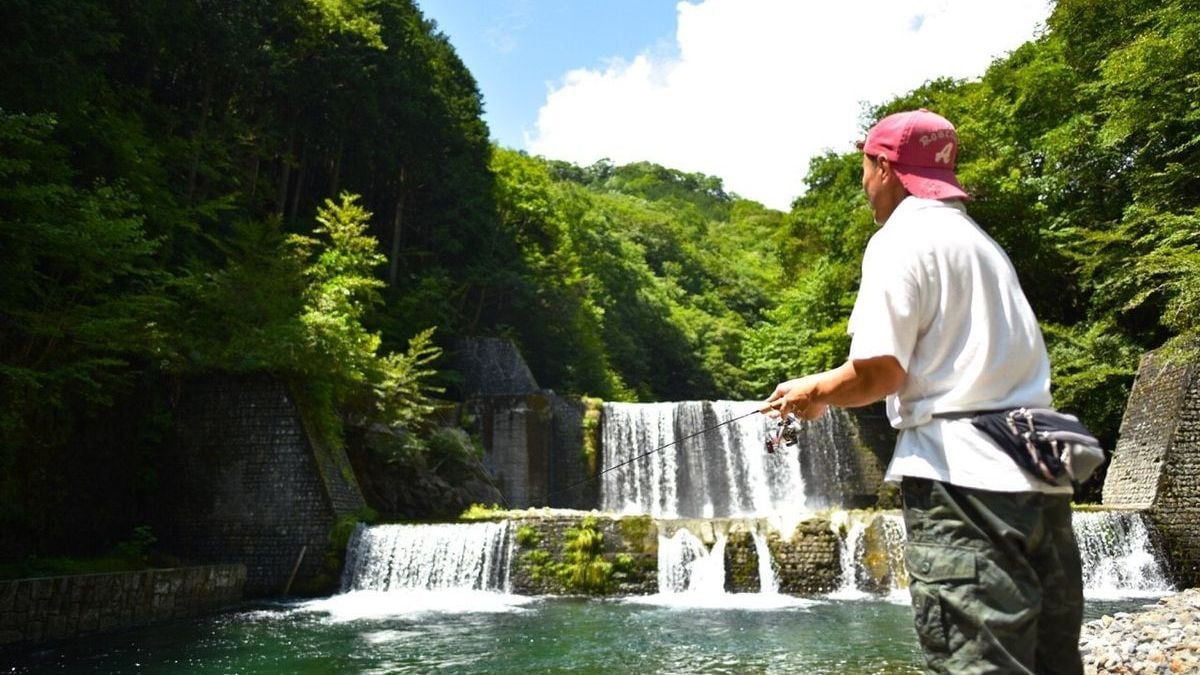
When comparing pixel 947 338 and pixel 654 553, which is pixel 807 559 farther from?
pixel 947 338

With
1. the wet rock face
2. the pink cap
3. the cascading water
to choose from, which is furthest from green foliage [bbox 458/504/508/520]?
the pink cap

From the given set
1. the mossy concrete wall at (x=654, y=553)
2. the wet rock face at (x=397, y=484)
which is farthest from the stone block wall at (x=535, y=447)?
the mossy concrete wall at (x=654, y=553)

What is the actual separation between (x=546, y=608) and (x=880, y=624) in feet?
13.1

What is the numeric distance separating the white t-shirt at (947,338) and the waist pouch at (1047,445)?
1.4 inches

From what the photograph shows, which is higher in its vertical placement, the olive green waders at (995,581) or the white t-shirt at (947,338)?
the white t-shirt at (947,338)

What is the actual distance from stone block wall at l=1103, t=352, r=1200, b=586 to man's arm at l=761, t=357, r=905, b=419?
12.5 meters

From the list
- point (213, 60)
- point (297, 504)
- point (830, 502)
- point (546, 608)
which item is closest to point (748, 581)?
point (546, 608)

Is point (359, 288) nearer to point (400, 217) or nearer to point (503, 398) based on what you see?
point (503, 398)

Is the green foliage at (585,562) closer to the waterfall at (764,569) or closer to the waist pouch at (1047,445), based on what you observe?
the waterfall at (764,569)

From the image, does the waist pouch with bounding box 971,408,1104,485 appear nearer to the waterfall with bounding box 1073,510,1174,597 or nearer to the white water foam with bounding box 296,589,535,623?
the white water foam with bounding box 296,589,535,623

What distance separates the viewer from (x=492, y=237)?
83.7 feet

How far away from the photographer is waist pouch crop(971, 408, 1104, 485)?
4.67ft

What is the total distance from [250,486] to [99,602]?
14.7 ft

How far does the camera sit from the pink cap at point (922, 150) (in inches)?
67.4
